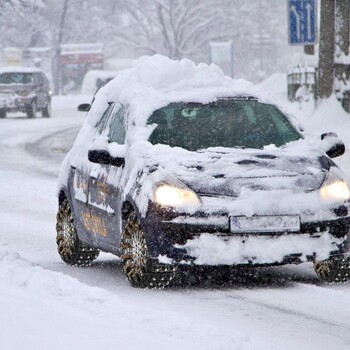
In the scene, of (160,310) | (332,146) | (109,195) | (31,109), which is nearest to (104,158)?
(109,195)

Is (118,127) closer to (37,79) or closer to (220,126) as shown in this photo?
(220,126)

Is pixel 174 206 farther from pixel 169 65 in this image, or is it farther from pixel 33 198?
pixel 33 198

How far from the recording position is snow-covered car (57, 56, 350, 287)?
29.8ft

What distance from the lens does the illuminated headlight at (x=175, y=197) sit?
356 inches

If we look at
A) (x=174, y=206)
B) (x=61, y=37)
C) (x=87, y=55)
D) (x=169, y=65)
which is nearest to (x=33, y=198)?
(x=169, y=65)

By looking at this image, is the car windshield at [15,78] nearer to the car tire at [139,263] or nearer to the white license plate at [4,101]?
the white license plate at [4,101]

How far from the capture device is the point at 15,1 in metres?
83.0

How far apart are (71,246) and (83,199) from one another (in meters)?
0.71

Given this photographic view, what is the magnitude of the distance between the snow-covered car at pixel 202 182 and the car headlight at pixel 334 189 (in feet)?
0.03

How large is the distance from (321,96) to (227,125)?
51.7 feet

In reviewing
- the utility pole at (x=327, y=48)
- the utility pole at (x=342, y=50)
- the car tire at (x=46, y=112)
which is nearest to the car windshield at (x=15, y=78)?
the car tire at (x=46, y=112)

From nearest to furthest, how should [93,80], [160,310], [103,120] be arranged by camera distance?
1. [160,310]
2. [103,120]
3. [93,80]

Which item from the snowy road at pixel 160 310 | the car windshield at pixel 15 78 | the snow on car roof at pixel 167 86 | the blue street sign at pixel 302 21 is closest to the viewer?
the snowy road at pixel 160 310

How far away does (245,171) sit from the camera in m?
9.32
